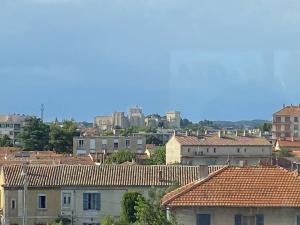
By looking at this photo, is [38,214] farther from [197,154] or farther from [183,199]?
[197,154]

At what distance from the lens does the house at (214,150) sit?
337ft

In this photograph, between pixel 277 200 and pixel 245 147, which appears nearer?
pixel 277 200

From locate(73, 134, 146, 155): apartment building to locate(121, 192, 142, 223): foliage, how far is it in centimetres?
8266

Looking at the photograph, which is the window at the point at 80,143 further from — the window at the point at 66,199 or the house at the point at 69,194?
the window at the point at 66,199

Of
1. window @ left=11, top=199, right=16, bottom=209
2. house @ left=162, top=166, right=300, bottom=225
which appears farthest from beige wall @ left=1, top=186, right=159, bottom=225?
house @ left=162, top=166, right=300, bottom=225

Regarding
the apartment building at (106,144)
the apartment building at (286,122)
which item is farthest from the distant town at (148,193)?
the apartment building at (286,122)

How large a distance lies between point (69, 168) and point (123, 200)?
274 inches

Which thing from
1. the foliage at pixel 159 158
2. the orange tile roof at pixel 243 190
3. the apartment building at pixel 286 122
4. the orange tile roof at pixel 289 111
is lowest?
the orange tile roof at pixel 243 190

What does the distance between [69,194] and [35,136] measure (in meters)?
85.2

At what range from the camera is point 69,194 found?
51.8 meters

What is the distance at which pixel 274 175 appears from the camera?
1496 inches

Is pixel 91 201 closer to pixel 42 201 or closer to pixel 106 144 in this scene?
pixel 42 201

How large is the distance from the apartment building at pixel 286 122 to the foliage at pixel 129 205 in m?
137

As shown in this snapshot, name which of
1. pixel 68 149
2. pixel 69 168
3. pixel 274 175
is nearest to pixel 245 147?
pixel 68 149
